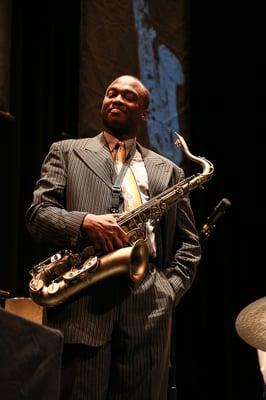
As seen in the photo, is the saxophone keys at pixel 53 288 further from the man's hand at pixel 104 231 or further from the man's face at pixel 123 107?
the man's face at pixel 123 107

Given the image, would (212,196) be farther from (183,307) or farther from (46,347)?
(46,347)

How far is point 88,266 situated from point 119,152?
0.66 metres

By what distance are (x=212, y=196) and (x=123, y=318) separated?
2.27 m

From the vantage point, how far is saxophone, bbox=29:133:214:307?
264 cm

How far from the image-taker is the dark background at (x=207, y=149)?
4.17 metres

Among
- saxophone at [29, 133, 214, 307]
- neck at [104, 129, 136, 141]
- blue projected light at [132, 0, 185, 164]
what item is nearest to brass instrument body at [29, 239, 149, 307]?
saxophone at [29, 133, 214, 307]

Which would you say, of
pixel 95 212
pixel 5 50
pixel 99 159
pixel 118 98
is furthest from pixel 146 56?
pixel 95 212

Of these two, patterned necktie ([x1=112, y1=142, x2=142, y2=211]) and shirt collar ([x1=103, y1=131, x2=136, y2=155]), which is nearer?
patterned necktie ([x1=112, y1=142, x2=142, y2=211])

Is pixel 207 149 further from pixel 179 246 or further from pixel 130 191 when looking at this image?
pixel 130 191

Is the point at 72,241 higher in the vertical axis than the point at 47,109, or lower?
lower

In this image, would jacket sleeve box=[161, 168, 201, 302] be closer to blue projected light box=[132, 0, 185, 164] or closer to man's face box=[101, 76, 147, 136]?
man's face box=[101, 76, 147, 136]

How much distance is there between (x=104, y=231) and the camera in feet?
8.75

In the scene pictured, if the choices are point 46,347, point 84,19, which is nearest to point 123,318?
point 46,347

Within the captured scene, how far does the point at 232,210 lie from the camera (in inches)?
192
